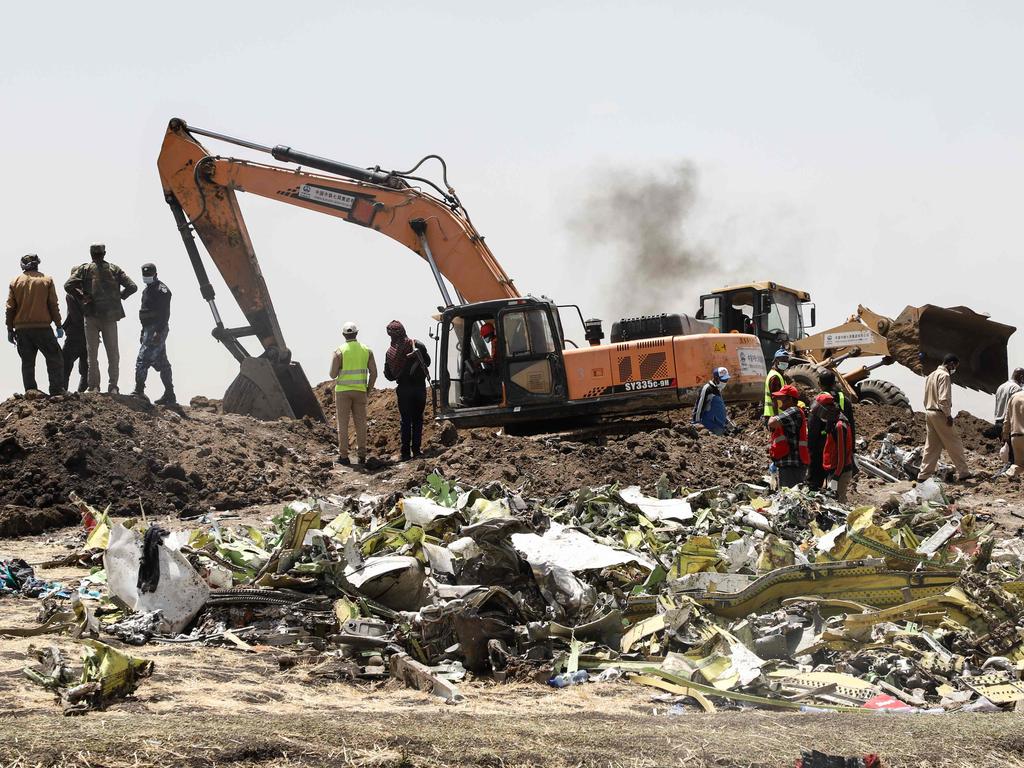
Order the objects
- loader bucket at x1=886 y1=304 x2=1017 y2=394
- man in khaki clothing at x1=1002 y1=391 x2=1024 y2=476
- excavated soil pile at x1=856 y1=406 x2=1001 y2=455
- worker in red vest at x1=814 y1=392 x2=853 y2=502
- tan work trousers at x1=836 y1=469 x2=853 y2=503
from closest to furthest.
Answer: worker in red vest at x1=814 y1=392 x2=853 y2=502 < tan work trousers at x1=836 y1=469 x2=853 y2=503 < man in khaki clothing at x1=1002 y1=391 x2=1024 y2=476 < excavated soil pile at x1=856 y1=406 x2=1001 y2=455 < loader bucket at x1=886 y1=304 x2=1017 y2=394

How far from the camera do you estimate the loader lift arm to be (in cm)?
1583

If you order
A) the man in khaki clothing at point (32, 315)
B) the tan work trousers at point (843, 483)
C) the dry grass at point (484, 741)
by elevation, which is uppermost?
the man in khaki clothing at point (32, 315)

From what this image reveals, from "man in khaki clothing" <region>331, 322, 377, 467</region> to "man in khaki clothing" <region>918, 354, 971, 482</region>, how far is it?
260 inches

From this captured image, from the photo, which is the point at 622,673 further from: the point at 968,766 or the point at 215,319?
the point at 215,319

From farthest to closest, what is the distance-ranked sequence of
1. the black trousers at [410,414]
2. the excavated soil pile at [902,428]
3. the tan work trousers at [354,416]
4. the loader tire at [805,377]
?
the loader tire at [805,377] < the excavated soil pile at [902,428] < the black trousers at [410,414] < the tan work trousers at [354,416]

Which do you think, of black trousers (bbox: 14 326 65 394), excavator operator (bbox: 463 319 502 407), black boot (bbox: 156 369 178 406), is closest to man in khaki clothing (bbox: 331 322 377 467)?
excavator operator (bbox: 463 319 502 407)

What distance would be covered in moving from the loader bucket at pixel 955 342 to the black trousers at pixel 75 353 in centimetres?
1256

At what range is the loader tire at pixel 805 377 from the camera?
1859 centimetres

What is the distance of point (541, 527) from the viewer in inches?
301

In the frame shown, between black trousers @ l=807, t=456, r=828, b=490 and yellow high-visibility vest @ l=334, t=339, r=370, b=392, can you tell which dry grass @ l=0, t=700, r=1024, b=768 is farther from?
yellow high-visibility vest @ l=334, t=339, r=370, b=392

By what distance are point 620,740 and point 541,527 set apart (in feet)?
11.6

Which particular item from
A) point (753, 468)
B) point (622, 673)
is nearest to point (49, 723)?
point (622, 673)

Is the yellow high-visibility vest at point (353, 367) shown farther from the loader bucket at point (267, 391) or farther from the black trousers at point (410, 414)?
the loader bucket at point (267, 391)

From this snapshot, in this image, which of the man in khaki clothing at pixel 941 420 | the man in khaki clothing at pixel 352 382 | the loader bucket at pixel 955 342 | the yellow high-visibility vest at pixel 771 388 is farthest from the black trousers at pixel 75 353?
the loader bucket at pixel 955 342
